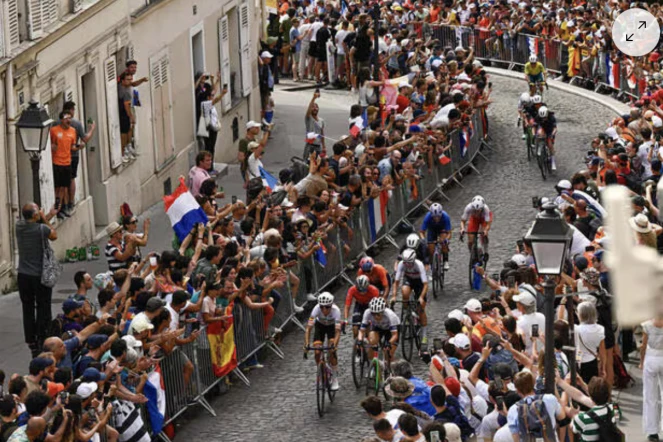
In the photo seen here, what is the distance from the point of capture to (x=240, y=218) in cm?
2000

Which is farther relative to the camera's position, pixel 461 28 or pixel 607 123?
pixel 461 28

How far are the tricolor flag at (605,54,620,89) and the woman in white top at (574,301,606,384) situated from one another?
21.9 meters

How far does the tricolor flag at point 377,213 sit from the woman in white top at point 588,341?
26.9 ft

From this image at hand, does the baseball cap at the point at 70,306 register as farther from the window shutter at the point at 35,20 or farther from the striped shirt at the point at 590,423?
the window shutter at the point at 35,20

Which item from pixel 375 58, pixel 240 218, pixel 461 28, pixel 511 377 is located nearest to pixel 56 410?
pixel 511 377

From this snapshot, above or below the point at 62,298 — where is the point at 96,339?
above

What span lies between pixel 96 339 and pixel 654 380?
5.21 m

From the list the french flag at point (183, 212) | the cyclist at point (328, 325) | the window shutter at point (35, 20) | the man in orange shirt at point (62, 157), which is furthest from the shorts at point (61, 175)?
the cyclist at point (328, 325)

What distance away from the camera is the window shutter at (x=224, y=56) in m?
31.2

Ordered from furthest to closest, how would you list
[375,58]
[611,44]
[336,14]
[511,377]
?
[336,14]
[611,44]
[375,58]
[511,377]

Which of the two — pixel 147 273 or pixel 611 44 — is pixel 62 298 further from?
pixel 611 44

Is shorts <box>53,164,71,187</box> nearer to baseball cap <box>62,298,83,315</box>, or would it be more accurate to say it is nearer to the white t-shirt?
baseball cap <box>62,298,83,315</box>

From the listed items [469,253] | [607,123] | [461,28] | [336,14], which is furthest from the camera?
[461,28]

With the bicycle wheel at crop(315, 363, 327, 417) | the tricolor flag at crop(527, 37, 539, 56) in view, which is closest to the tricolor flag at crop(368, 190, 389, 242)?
the bicycle wheel at crop(315, 363, 327, 417)
